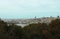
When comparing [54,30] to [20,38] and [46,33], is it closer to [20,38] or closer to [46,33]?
[46,33]

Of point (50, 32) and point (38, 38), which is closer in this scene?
point (38, 38)

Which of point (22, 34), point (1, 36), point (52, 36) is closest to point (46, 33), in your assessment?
point (52, 36)

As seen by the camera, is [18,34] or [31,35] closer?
[31,35]

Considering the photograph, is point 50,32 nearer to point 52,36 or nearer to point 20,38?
point 52,36

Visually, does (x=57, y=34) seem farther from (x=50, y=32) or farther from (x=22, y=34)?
(x=22, y=34)

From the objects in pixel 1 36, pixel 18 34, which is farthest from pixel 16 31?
pixel 1 36

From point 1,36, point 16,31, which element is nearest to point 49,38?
point 16,31

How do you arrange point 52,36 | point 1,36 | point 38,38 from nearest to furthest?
point 1,36 → point 38,38 → point 52,36

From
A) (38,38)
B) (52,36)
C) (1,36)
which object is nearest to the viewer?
(1,36)
